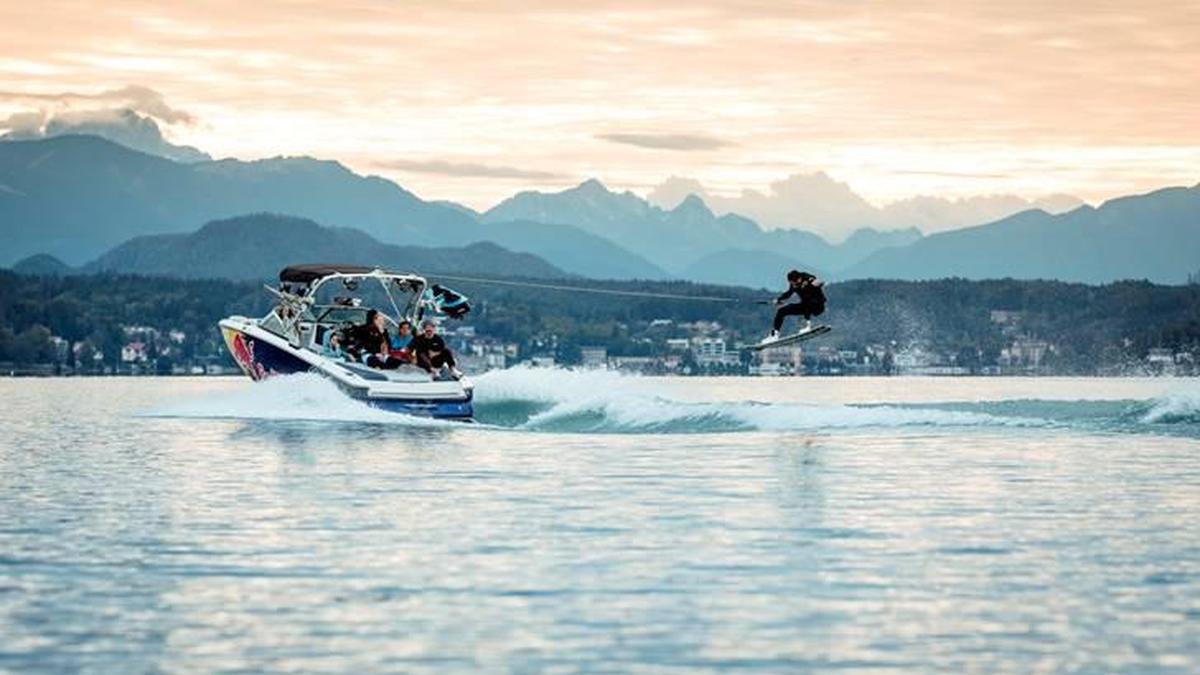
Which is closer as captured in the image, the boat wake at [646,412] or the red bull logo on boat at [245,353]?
the boat wake at [646,412]

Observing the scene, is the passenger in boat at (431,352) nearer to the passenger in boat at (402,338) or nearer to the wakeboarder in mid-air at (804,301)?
the passenger in boat at (402,338)

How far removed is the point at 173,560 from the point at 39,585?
2.31 meters

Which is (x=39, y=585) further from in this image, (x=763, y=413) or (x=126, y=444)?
(x=763, y=413)

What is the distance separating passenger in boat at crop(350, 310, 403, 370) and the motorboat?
0.23 meters

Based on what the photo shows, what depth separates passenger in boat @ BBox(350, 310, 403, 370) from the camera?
164 feet

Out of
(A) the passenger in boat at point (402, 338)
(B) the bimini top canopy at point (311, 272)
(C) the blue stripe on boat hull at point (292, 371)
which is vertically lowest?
(C) the blue stripe on boat hull at point (292, 371)

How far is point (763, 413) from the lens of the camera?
165 feet

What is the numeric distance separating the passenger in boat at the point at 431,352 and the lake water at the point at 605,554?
369 cm

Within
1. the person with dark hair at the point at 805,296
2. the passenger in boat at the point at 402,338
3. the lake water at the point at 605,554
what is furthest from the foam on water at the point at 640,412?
the person with dark hair at the point at 805,296

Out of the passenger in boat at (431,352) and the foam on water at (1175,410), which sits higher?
the passenger in boat at (431,352)

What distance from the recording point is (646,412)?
2031 inches

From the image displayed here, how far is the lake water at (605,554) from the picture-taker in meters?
17.9

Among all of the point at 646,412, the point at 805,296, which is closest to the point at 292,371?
the point at 646,412

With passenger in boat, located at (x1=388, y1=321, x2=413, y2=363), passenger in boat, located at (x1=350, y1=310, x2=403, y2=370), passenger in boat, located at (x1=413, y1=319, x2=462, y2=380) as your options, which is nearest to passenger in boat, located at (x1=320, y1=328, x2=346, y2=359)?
passenger in boat, located at (x1=350, y1=310, x2=403, y2=370)
